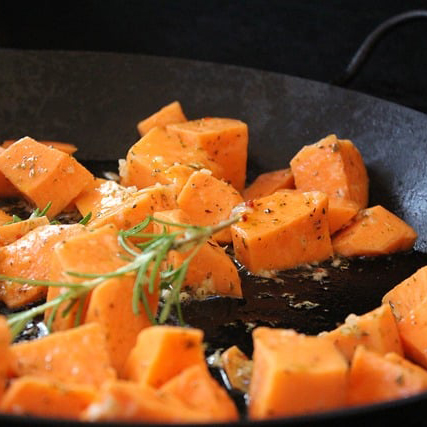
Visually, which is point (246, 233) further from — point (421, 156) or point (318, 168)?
point (421, 156)

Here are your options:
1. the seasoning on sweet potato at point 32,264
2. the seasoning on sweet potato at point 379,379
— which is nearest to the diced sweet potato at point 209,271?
the seasoning on sweet potato at point 32,264

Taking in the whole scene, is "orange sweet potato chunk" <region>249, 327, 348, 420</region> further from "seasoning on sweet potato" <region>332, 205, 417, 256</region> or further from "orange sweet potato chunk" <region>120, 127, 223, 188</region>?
"orange sweet potato chunk" <region>120, 127, 223, 188</region>

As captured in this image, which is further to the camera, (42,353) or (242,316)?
(242,316)

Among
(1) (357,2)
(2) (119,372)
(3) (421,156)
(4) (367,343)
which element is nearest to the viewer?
(2) (119,372)

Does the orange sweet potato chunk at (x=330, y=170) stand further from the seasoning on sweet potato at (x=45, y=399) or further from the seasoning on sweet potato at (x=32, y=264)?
the seasoning on sweet potato at (x=45, y=399)

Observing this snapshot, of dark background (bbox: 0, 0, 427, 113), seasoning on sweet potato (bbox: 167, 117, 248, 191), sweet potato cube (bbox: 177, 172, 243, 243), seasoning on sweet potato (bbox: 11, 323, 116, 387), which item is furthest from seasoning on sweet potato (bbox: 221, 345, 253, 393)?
dark background (bbox: 0, 0, 427, 113)

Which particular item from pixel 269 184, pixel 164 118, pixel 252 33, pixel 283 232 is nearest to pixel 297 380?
pixel 283 232

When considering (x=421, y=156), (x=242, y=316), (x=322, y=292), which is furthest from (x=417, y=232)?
(x=242, y=316)
